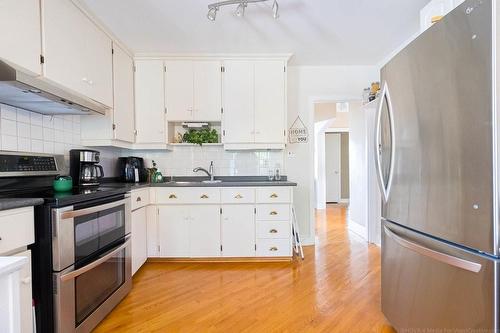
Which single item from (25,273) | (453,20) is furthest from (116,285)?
(453,20)

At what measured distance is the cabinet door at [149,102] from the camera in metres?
3.03

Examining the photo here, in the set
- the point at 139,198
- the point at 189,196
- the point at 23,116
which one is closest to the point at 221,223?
the point at 189,196

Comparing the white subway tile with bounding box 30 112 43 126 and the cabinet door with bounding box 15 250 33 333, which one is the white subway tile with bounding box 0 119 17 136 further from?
the cabinet door with bounding box 15 250 33 333

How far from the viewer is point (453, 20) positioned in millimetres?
1125

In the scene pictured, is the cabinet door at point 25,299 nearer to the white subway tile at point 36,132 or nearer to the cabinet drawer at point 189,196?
the white subway tile at point 36,132

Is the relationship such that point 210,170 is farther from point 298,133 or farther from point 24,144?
point 24,144

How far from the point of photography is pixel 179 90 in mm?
3062

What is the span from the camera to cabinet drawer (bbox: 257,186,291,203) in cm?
282

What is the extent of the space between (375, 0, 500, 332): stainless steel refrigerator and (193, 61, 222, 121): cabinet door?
76.7 inches

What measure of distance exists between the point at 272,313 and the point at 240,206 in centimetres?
117

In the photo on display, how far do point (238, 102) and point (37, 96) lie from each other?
193 centimetres

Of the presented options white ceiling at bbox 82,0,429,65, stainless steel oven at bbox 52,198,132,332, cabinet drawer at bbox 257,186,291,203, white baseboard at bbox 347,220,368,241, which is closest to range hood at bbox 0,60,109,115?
→ stainless steel oven at bbox 52,198,132,332

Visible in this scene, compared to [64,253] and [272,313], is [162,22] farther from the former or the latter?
[272,313]

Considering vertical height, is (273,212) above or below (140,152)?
below
